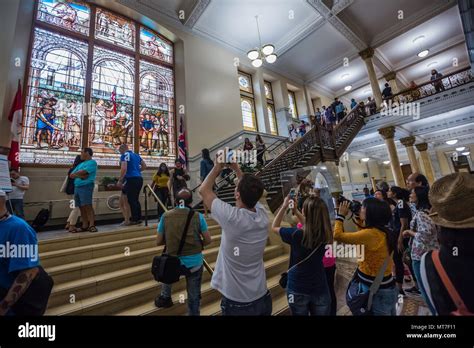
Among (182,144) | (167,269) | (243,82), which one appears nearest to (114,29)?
(182,144)

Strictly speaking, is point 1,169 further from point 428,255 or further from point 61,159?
point 61,159

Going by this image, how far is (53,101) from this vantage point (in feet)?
18.6

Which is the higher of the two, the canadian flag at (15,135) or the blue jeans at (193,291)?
the canadian flag at (15,135)

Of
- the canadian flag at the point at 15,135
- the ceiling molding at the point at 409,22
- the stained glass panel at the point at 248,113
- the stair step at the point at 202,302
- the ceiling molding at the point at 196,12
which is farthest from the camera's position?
the stained glass panel at the point at 248,113

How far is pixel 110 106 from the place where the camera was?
21.7ft

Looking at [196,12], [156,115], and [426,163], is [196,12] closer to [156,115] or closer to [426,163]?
[156,115]

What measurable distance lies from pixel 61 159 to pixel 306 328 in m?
6.67

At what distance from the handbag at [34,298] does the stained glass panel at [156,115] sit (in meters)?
6.03

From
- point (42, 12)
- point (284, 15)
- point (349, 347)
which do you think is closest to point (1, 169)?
point (349, 347)

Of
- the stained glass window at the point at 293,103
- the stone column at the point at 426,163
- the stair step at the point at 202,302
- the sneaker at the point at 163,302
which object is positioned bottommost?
the stair step at the point at 202,302

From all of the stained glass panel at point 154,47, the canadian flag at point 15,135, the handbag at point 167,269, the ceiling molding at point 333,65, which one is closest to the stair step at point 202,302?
the handbag at point 167,269

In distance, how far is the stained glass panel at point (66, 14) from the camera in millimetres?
6094

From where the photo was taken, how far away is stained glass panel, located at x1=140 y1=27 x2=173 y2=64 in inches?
310

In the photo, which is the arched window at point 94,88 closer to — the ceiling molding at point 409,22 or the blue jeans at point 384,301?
the blue jeans at point 384,301
